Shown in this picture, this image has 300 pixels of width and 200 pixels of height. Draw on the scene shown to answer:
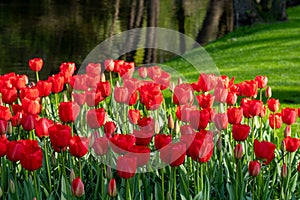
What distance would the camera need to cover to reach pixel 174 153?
3.44m

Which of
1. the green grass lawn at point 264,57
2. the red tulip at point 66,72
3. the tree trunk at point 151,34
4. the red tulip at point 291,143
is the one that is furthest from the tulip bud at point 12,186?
the tree trunk at point 151,34

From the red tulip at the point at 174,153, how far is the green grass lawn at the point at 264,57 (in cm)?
695

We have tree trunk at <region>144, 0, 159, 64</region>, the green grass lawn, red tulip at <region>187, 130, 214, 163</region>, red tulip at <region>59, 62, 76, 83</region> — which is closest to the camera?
red tulip at <region>187, 130, 214, 163</region>

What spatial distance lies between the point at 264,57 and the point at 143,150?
12.9 meters

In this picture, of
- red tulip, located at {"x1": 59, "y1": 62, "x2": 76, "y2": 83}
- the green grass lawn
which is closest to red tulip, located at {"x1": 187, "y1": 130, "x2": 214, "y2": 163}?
red tulip, located at {"x1": 59, "y1": 62, "x2": 76, "y2": 83}

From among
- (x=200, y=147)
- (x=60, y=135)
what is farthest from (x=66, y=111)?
(x=200, y=147)

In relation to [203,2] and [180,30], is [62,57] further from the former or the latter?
[203,2]

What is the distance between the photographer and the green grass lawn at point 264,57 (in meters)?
12.1

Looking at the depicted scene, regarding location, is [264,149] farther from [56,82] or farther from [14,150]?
[56,82]

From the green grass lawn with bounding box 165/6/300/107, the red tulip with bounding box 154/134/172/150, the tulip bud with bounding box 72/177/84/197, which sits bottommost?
the green grass lawn with bounding box 165/6/300/107

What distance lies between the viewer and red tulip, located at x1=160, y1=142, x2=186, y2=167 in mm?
3426

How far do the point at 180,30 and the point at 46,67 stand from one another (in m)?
8.20

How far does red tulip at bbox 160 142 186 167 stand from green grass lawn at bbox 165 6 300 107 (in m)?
6.95

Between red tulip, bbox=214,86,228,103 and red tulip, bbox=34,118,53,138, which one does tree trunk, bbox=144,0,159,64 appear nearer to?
red tulip, bbox=214,86,228,103
